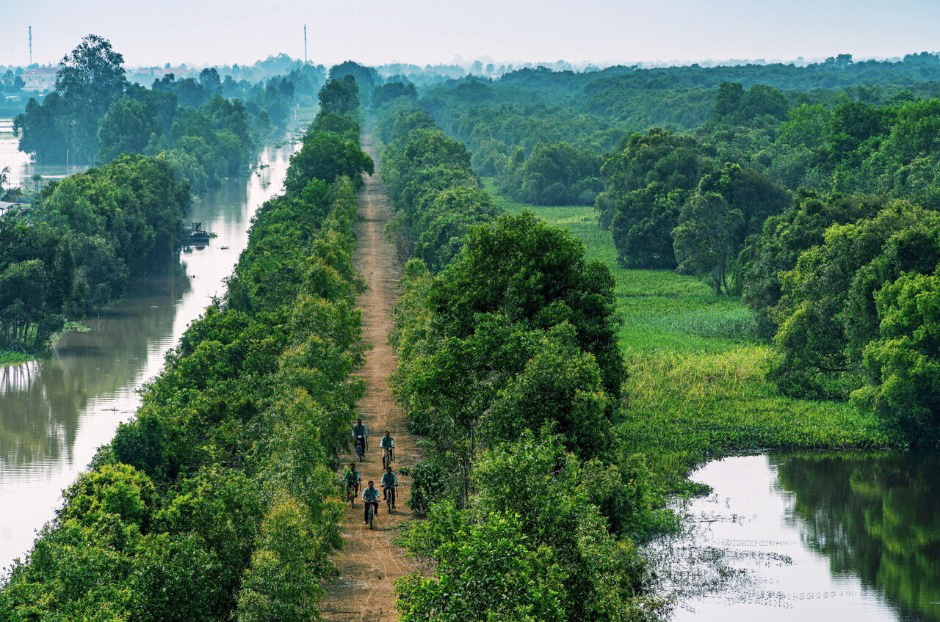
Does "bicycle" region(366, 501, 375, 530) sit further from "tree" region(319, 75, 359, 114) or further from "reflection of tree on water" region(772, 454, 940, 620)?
"tree" region(319, 75, 359, 114)

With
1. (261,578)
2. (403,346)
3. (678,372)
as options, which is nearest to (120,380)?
(403,346)

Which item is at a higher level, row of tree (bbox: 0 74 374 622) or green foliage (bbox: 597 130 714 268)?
green foliage (bbox: 597 130 714 268)

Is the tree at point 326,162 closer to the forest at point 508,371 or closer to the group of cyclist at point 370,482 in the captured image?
the forest at point 508,371

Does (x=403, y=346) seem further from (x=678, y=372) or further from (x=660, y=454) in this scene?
(x=678, y=372)

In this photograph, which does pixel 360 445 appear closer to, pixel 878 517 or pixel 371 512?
pixel 371 512

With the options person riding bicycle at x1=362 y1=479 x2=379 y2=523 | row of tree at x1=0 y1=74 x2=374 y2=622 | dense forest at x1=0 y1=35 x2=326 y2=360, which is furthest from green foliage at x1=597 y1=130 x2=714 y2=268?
person riding bicycle at x1=362 y1=479 x2=379 y2=523

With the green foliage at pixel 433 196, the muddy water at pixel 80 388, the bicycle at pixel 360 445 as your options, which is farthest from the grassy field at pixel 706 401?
the muddy water at pixel 80 388
